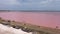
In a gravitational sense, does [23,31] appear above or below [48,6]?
below

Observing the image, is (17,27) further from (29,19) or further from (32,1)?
(32,1)

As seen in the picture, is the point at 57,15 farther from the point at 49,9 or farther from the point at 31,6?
the point at 31,6

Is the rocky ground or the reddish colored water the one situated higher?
the reddish colored water

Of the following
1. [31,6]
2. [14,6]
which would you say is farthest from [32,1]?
[14,6]

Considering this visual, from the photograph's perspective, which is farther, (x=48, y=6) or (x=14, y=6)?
(x=14, y=6)

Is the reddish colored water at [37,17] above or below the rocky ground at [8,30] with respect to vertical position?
above

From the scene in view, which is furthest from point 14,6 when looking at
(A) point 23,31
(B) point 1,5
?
(A) point 23,31
